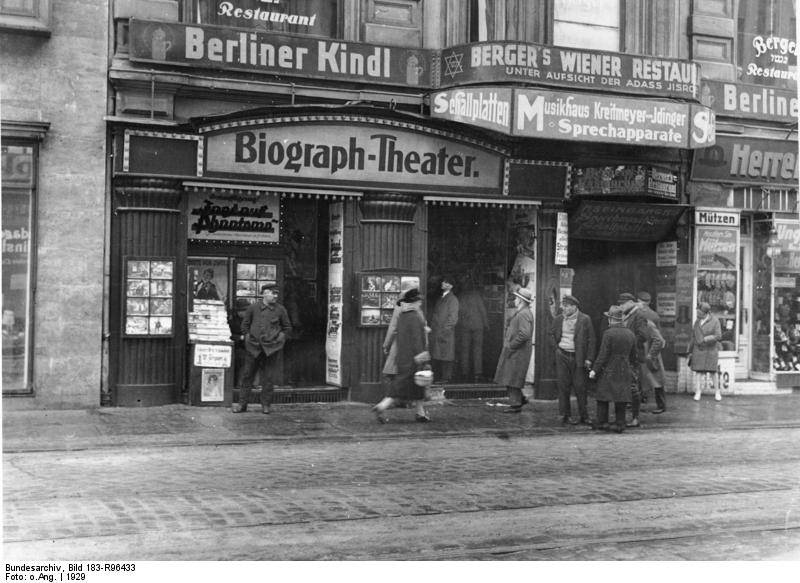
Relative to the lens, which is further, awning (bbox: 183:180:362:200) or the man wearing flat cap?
awning (bbox: 183:180:362:200)

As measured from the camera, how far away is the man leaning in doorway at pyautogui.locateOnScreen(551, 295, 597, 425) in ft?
45.8

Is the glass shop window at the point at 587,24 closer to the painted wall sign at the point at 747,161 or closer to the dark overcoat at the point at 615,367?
the painted wall sign at the point at 747,161

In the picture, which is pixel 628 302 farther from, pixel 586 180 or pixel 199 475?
pixel 199 475

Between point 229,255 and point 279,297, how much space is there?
40.0 inches

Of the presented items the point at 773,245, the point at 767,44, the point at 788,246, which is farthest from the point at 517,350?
the point at 767,44

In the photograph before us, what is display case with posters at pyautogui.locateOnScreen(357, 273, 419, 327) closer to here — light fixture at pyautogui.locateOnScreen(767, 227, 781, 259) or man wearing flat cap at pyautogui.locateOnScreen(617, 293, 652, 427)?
man wearing flat cap at pyautogui.locateOnScreen(617, 293, 652, 427)

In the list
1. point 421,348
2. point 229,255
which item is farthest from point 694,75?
point 229,255

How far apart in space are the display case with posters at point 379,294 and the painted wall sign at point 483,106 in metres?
2.60

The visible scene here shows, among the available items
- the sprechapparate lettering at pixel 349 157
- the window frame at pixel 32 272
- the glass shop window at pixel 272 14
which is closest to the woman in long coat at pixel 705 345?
the sprechapparate lettering at pixel 349 157

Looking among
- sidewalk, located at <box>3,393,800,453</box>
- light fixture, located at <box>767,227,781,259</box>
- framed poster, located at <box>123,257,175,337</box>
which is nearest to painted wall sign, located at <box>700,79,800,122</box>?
light fixture, located at <box>767,227,781,259</box>

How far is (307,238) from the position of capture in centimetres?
1628

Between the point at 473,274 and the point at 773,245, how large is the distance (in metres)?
5.84

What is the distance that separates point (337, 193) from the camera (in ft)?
51.1

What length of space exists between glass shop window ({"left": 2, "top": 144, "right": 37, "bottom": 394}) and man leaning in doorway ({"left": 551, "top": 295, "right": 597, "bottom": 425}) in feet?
23.8
